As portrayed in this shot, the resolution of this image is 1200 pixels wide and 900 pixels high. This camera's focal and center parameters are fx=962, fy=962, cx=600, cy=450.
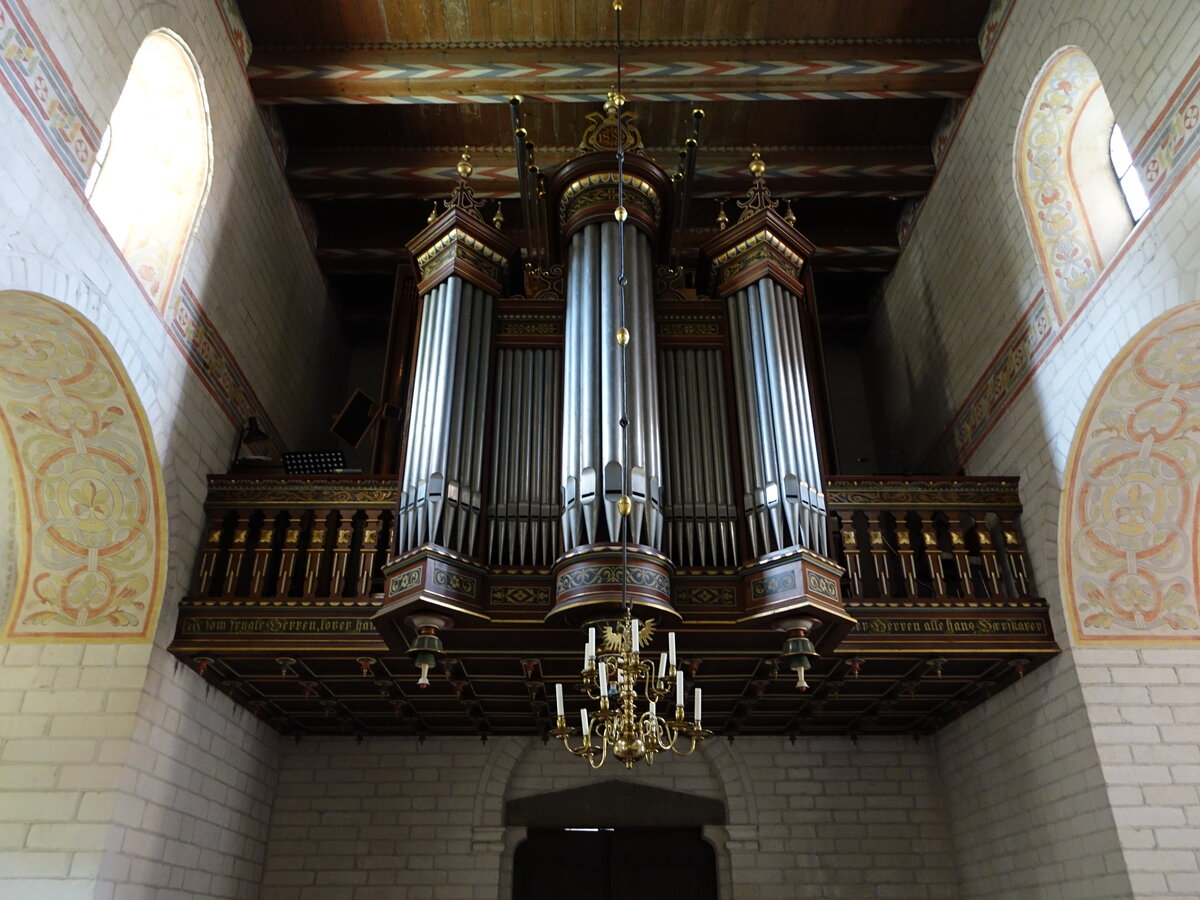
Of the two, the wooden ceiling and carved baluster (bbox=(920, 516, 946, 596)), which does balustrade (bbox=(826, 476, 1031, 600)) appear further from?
the wooden ceiling

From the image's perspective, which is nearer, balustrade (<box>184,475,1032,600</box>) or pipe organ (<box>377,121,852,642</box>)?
pipe organ (<box>377,121,852,642</box>)

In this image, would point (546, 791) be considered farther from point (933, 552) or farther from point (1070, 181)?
point (1070, 181)

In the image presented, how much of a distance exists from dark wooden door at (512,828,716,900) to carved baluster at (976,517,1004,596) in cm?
368

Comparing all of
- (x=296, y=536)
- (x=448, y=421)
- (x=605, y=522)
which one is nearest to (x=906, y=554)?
(x=605, y=522)

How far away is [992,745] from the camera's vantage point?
7.87 metres

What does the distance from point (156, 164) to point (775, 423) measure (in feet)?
16.4

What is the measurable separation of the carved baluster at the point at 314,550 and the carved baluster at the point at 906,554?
14.3 feet

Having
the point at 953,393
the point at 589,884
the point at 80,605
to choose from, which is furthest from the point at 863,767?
the point at 80,605

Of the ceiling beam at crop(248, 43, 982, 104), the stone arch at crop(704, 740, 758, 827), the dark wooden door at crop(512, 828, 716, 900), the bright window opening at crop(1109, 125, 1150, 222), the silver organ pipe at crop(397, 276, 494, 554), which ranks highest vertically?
the ceiling beam at crop(248, 43, 982, 104)

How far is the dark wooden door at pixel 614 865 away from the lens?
881cm

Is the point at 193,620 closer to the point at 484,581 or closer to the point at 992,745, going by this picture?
the point at 484,581

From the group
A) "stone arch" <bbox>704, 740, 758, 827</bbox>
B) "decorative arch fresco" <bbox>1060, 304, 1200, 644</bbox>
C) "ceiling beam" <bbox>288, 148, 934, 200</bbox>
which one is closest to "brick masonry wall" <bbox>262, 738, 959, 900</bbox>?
"stone arch" <bbox>704, 740, 758, 827</bbox>

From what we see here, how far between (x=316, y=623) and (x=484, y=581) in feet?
4.49

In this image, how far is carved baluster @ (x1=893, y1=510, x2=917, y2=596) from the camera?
7.16 meters
